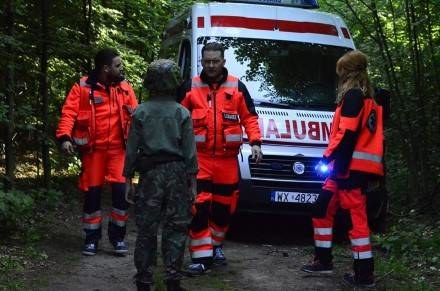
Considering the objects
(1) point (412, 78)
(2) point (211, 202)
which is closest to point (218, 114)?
(2) point (211, 202)

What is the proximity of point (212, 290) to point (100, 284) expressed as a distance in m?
0.96

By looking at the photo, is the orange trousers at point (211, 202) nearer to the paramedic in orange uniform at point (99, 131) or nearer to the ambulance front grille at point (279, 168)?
the paramedic in orange uniform at point (99, 131)

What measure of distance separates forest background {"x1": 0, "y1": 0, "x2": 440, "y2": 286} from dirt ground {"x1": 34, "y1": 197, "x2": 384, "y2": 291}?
503 mm

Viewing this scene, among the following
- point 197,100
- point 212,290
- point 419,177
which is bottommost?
point 212,290

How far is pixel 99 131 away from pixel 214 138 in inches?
50.1

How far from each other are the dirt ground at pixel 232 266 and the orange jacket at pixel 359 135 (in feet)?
3.60

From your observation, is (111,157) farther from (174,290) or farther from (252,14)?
(252,14)

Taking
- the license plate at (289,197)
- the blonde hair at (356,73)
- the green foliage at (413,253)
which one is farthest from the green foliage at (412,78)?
the blonde hair at (356,73)

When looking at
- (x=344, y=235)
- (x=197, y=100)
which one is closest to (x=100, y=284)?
(x=197, y=100)

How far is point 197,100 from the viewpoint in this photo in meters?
6.04

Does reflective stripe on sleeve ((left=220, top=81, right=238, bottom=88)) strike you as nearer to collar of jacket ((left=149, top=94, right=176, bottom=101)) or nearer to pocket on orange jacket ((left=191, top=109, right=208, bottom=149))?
pocket on orange jacket ((left=191, top=109, right=208, bottom=149))

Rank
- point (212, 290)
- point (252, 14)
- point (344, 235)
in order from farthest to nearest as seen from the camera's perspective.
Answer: point (252, 14) → point (344, 235) → point (212, 290)

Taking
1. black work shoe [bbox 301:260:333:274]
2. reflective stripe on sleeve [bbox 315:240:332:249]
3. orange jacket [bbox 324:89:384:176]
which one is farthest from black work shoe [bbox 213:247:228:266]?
orange jacket [bbox 324:89:384:176]

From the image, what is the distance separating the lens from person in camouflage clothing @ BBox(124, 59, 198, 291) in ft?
16.0
